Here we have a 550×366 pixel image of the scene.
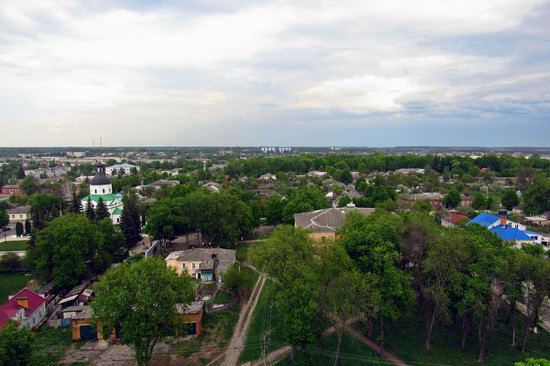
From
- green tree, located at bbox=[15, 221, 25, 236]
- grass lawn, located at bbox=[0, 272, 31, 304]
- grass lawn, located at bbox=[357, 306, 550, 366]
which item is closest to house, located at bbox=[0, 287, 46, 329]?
grass lawn, located at bbox=[0, 272, 31, 304]

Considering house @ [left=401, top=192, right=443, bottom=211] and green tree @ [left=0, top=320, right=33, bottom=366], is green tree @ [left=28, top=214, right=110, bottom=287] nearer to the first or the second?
green tree @ [left=0, top=320, right=33, bottom=366]

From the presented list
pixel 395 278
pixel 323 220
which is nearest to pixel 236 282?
pixel 395 278

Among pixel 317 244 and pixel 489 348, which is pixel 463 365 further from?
pixel 317 244

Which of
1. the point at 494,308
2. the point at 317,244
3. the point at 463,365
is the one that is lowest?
the point at 463,365

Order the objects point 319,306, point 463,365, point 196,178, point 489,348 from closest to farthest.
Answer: point 319,306
point 463,365
point 489,348
point 196,178

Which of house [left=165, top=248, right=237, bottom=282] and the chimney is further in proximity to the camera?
house [left=165, top=248, right=237, bottom=282]

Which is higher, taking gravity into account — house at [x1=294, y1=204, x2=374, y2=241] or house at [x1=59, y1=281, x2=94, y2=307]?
house at [x1=294, y1=204, x2=374, y2=241]

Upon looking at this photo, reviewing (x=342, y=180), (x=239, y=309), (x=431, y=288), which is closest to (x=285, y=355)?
(x=239, y=309)

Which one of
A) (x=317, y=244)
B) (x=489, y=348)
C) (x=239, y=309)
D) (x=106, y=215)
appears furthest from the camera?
(x=106, y=215)
